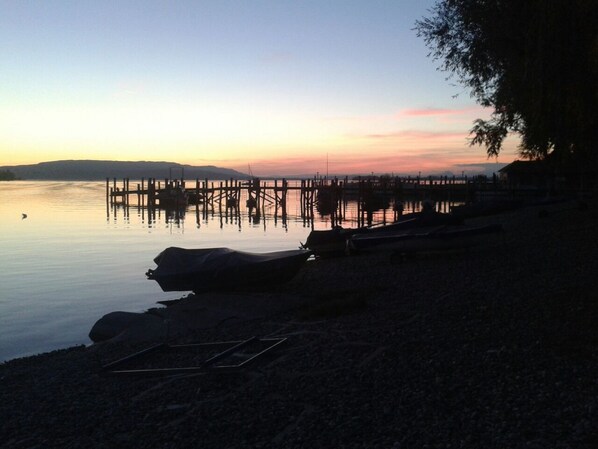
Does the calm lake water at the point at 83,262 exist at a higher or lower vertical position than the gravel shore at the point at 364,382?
lower

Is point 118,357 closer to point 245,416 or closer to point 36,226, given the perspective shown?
point 245,416

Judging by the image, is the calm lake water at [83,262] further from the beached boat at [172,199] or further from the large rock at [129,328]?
the beached boat at [172,199]

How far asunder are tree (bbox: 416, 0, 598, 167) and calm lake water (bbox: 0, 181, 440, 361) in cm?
1122

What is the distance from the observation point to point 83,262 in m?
28.0

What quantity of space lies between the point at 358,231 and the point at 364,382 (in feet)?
56.1

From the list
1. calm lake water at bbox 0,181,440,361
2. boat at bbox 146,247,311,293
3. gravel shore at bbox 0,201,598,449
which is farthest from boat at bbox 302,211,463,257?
gravel shore at bbox 0,201,598,449

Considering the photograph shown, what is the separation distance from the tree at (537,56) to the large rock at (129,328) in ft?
28.3

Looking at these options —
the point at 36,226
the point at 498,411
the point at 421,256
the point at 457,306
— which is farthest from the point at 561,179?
the point at 498,411

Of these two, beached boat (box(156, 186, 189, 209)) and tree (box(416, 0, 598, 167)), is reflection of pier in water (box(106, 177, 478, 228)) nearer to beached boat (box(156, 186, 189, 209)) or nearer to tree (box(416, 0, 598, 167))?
beached boat (box(156, 186, 189, 209))

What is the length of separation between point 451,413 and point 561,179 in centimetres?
5397

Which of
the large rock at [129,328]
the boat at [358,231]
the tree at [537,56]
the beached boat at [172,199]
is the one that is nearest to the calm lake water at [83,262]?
the large rock at [129,328]

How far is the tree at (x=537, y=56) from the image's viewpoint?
1045 cm

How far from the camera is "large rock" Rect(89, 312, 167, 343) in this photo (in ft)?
41.0

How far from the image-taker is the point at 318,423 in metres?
6.44
